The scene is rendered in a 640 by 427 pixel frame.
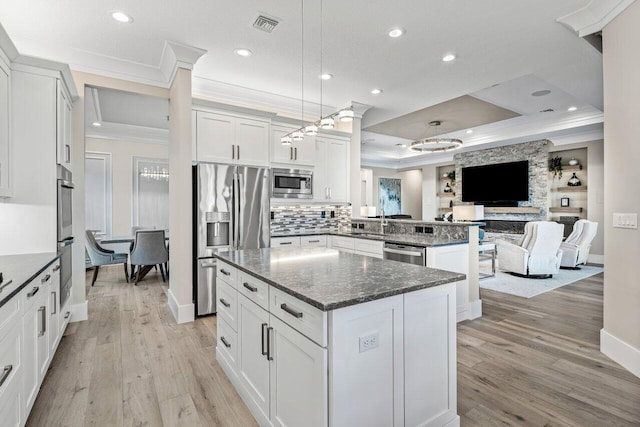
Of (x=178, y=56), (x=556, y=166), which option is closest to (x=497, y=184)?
(x=556, y=166)

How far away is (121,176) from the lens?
6.88 meters

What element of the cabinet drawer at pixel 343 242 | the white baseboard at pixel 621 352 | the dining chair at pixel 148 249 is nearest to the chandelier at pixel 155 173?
the dining chair at pixel 148 249

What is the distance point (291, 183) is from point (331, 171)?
792mm

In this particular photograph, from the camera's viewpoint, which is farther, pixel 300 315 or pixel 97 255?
pixel 97 255

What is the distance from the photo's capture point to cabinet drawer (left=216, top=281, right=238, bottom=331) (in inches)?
87.7

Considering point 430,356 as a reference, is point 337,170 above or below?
above

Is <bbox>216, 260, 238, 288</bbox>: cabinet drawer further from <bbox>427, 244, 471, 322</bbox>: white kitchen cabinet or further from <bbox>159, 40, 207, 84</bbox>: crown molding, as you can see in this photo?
<bbox>159, 40, 207, 84</bbox>: crown molding

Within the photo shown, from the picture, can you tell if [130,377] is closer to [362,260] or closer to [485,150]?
[362,260]

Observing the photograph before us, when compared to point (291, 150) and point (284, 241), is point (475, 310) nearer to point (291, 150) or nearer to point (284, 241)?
point (284, 241)

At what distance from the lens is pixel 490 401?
211 cm

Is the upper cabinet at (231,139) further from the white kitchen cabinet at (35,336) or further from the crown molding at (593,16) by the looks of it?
the crown molding at (593,16)

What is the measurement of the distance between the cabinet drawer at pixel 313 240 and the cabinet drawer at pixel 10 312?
3.20 metres

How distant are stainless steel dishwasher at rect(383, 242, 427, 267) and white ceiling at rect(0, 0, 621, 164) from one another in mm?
2115

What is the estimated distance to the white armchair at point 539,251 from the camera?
5.51 meters
